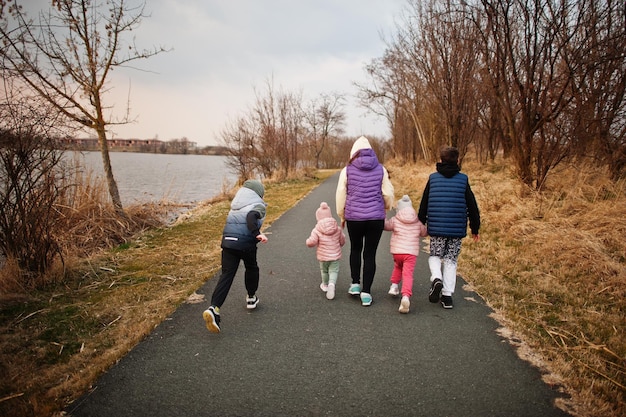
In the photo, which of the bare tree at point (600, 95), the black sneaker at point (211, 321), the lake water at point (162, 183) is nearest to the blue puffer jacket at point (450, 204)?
the black sneaker at point (211, 321)

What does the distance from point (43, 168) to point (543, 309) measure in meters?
6.77

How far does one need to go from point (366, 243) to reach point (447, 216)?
1.00m

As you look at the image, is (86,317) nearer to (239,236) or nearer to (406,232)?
(239,236)

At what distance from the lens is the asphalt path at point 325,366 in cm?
262

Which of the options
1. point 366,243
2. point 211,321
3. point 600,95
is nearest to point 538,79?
point 600,95

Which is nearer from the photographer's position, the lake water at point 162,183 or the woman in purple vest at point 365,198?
the woman in purple vest at point 365,198

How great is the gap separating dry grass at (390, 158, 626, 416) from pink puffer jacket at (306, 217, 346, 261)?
2.03m

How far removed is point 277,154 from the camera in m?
23.3

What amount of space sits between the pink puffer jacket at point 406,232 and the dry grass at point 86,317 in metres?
2.81

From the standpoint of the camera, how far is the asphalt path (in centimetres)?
262

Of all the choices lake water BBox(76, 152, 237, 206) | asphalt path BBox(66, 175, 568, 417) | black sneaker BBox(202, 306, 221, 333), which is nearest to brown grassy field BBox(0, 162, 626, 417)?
asphalt path BBox(66, 175, 568, 417)

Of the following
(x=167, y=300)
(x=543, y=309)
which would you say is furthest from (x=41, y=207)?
(x=543, y=309)

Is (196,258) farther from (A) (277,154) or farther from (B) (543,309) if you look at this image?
(A) (277,154)

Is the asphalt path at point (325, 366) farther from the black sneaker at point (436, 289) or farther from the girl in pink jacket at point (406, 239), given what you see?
the girl in pink jacket at point (406, 239)
